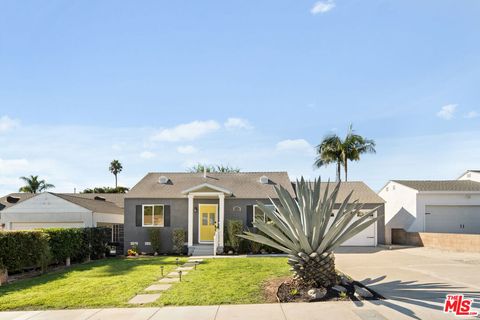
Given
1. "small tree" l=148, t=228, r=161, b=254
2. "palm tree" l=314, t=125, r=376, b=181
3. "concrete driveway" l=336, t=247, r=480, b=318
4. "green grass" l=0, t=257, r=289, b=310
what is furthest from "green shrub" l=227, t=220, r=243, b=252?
"palm tree" l=314, t=125, r=376, b=181

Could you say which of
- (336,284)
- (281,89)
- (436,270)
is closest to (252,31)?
(281,89)

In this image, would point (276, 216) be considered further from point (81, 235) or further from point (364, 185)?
point (364, 185)

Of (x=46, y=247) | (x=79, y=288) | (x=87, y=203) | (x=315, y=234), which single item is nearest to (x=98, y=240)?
(x=46, y=247)

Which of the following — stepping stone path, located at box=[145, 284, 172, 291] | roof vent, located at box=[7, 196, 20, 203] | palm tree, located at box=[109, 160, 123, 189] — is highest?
palm tree, located at box=[109, 160, 123, 189]

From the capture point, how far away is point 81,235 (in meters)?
18.4

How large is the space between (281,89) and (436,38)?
5384 millimetres

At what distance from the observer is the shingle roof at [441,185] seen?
24469 mm

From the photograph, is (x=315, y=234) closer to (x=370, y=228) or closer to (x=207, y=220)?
(x=207, y=220)

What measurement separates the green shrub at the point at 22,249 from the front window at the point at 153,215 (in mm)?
7114

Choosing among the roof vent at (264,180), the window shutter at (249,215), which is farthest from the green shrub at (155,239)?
the roof vent at (264,180)

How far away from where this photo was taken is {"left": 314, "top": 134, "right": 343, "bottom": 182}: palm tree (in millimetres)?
36625

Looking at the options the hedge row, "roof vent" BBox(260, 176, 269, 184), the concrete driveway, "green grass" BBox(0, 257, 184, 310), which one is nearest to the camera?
the concrete driveway

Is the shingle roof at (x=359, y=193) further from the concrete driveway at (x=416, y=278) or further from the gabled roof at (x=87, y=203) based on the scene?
the gabled roof at (x=87, y=203)

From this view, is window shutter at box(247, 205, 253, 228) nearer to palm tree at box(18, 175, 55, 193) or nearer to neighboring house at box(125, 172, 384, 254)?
neighboring house at box(125, 172, 384, 254)
